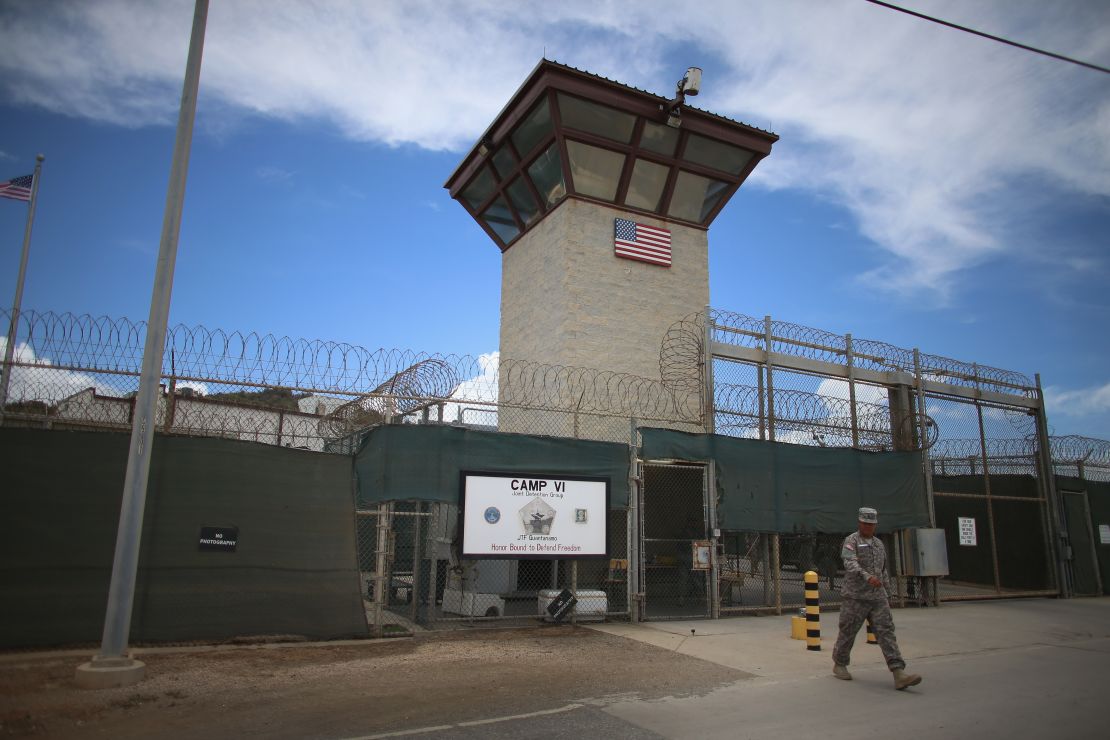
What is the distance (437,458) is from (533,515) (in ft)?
5.89

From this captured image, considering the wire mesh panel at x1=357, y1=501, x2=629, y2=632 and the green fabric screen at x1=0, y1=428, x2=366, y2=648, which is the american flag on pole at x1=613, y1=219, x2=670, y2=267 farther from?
the green fabric screen at x1=0, y1=428, x2=366, y2=648

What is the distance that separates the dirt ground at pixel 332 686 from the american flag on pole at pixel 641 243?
35.2 feet

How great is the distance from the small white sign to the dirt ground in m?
11.2

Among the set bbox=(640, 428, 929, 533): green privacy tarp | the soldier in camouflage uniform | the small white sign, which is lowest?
the soldier in camouflage uniform

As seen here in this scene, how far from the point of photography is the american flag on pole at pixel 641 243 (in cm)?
1827

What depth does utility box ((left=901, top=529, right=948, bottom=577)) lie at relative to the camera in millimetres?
15711

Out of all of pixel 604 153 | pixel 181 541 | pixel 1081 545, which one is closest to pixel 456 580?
pixel 181 541

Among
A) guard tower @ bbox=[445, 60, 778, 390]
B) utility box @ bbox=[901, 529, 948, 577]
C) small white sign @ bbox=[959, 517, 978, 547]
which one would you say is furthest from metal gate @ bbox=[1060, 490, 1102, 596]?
guard tower @ bbox=[445, 60, 778, 390]

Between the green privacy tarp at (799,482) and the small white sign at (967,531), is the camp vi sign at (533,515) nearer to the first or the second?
the green privacy tarp at (799,482)

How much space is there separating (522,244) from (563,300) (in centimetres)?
A: 343

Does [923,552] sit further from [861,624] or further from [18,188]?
[18,188]

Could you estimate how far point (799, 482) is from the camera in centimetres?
1434

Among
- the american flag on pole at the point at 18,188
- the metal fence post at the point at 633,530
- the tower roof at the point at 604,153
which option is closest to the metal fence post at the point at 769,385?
the metal fence post at the point at 633,530

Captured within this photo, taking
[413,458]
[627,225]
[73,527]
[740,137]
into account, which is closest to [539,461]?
[413,458]
